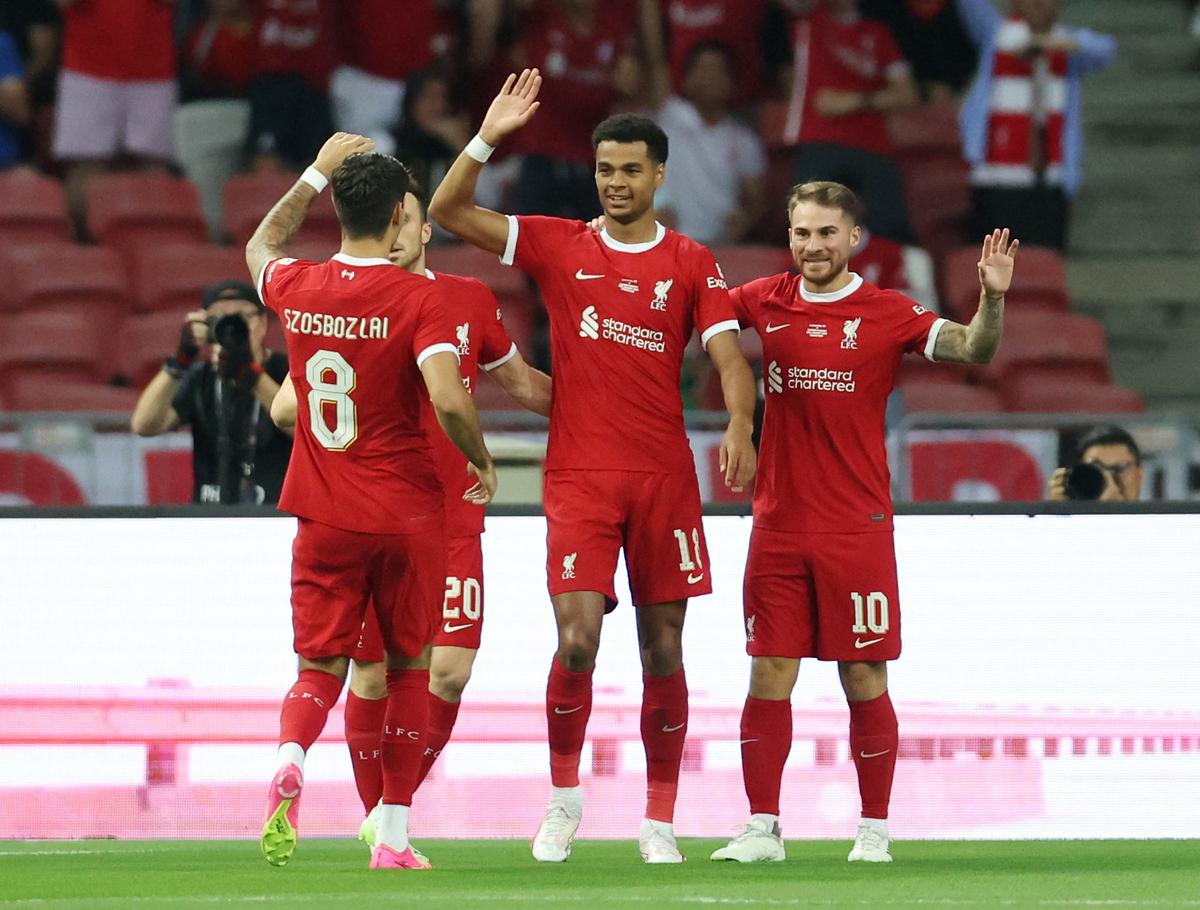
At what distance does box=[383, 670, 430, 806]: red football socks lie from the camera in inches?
250

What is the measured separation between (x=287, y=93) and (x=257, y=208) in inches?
28.2

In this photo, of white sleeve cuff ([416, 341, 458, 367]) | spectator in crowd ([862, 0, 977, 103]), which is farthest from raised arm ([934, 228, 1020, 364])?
spectator in crowd ([862, 0, 977, 103])

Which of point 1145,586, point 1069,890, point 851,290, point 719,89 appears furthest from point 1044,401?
point 1069,890

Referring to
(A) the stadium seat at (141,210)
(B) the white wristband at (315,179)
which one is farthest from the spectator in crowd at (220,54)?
(B) the white wristband at (315,179)

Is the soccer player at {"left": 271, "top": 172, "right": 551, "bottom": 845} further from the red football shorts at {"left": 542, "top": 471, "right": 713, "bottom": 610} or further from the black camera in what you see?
the black camera

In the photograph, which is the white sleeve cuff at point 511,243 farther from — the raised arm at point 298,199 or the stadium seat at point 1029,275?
the stadium seat at point 1029,275

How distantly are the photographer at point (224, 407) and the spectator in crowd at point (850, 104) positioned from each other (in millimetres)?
5072

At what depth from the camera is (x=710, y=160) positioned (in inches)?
531

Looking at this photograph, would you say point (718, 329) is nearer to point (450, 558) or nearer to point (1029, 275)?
point (450, 558)

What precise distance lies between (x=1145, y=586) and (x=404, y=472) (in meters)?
2.94

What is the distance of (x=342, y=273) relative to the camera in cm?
624

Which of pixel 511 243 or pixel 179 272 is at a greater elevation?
pixel 179 272

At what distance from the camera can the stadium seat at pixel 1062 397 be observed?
12.8 metres

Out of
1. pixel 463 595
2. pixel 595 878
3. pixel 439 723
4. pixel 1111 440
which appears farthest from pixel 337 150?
pixel 1111 440
